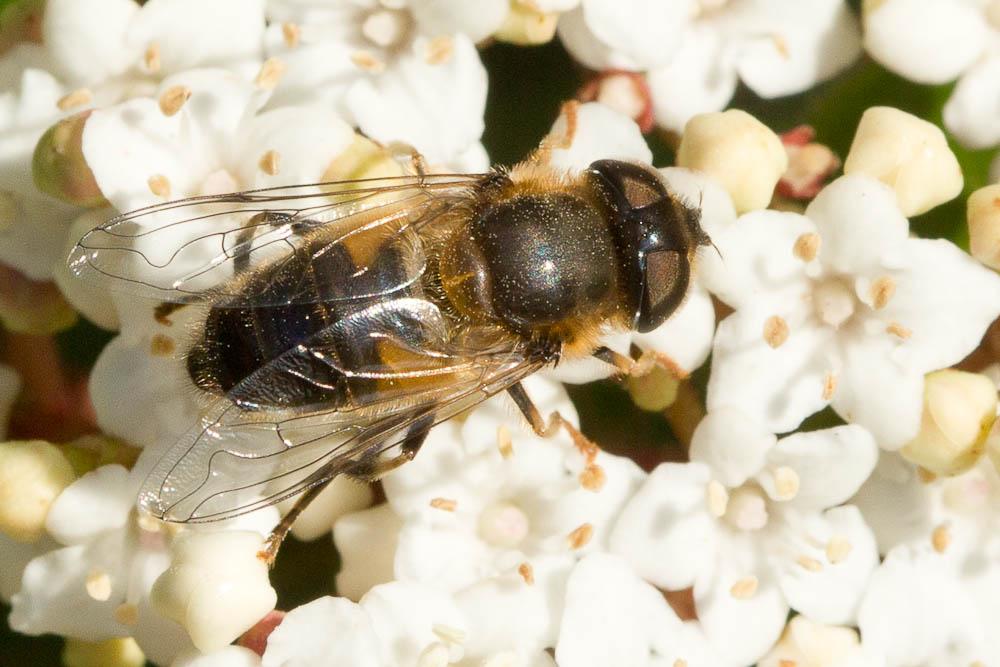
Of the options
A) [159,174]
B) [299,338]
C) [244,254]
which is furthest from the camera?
[159,174]

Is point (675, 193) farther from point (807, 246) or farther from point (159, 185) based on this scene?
point (159, 185)

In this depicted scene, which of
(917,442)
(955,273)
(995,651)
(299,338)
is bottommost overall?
(995,651)

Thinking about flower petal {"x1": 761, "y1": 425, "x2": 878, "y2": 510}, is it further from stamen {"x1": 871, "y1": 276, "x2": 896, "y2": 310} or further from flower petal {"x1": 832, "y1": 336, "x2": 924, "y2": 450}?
stamen {"x1": 871, "y1": 276, "x2": 896, "y2": 310}

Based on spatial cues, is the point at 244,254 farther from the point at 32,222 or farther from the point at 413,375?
the point at 32,222

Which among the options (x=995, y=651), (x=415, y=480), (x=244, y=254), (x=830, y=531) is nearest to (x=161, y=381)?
(x=244, y=254)

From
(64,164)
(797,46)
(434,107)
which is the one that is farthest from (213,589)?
(797,46)

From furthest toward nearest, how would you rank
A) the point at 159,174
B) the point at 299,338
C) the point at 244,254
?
the point at 159,174
the point at 244,254
the point at 299,338

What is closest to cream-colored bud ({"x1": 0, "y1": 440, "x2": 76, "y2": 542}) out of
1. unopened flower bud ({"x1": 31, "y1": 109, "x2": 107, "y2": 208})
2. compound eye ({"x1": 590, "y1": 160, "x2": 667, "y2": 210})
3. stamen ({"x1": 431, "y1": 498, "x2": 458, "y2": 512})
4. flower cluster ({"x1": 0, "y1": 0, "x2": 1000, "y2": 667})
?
flower cluster ({"x1": 0, "y1": 0, "x2": 1000, "y2": 667})
